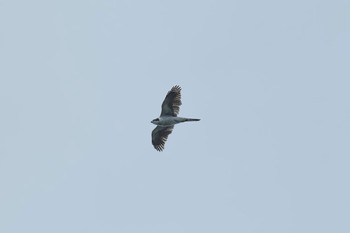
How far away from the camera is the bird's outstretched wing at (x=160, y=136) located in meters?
94.5

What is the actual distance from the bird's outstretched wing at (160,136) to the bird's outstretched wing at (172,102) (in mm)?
3350

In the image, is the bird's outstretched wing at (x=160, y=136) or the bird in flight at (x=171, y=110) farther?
the bird's outstretched wing at (x=160, y=136)

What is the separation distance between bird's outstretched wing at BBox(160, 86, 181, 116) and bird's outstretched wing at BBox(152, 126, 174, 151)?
3350mm

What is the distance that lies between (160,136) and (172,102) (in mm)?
5468

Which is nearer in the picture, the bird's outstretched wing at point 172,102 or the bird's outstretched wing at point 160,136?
the bird's outstretched wing at point 172,102

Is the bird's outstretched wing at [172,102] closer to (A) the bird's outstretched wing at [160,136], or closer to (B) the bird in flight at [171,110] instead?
(B) the bird in flight at [171,110]

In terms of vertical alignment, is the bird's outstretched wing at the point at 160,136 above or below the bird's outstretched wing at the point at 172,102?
below

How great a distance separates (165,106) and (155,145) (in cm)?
594

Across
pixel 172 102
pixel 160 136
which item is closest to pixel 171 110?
pixel 172 102

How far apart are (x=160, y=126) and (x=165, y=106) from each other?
10.9 ft

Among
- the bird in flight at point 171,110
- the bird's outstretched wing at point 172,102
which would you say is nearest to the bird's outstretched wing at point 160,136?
the bird in flight at point 171,110

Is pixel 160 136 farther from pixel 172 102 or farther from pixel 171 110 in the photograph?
pixel 172 102

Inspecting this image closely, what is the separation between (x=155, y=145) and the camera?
95125mm

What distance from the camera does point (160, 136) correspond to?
9494 centimetres
